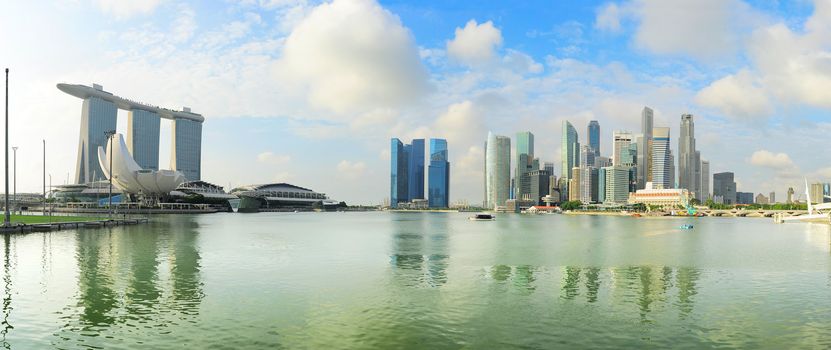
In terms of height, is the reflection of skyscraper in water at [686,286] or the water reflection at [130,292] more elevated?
the water reflection at [130,292]

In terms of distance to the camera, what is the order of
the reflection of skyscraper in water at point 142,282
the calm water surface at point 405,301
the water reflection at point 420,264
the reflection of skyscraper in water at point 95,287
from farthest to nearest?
the water reflection at point 420,264
the reflection of skyscraper in water at point 142,282
the reflection of skyscraper in water at point 95,287
the calm water surface at point 405,301

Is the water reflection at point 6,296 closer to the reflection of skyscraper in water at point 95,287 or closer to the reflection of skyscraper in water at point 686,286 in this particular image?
the reflection of skyscraper in water at point 95,287

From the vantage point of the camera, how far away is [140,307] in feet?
83.0

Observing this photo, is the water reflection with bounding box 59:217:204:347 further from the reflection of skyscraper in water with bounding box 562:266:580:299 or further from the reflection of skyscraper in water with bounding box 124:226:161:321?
the reflection of skyscraper in water with bounding box 562:266:580:299

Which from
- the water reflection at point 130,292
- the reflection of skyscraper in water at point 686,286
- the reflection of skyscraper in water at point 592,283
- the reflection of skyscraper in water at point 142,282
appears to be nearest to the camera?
the water reflection at point 130,292

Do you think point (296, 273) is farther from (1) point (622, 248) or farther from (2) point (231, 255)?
(1) point (622, 248)

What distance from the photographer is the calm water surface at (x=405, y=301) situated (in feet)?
67.0

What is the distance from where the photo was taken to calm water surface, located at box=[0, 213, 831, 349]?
20422mm

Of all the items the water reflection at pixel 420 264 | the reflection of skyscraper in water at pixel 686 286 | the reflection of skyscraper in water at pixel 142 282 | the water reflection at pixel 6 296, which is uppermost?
the water reflection at pixel 6 296

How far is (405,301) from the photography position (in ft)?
90.9

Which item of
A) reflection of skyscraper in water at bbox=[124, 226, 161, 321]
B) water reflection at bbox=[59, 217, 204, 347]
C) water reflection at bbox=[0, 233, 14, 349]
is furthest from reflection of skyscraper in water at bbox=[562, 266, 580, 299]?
water reflection at bbox=[0, 233, 14, 349]

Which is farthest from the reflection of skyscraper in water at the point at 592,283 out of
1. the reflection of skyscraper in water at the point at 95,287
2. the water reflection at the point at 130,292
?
the reflection of skyscraper in water at the point at 95,287

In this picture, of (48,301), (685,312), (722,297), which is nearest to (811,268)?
(722,297)

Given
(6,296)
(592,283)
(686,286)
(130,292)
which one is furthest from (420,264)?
(6,296)
